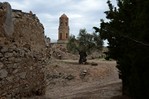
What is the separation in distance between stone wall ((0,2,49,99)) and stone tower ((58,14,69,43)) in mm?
46347

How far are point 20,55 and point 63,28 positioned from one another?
4912 centimetres

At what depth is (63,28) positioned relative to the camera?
199 feet

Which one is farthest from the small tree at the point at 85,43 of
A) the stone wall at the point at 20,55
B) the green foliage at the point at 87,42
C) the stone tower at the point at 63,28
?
the stone wall at the point at 20,55

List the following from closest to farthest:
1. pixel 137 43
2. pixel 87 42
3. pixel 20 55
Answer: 1. pixel 137 43
2. pixel 20 55
3. pixel 87 42

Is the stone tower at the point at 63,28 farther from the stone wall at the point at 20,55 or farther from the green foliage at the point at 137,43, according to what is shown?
the green foliage at the point at 137,43

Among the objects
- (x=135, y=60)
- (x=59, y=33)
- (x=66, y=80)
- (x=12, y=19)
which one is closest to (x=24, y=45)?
(x=12, y=19)

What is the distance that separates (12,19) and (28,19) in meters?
1.07

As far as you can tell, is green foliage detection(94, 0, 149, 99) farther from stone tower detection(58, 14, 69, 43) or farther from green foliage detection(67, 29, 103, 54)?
stone tower detection(58, 14, 69, 43)

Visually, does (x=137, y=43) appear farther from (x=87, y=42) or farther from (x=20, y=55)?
(x=87, y=42)

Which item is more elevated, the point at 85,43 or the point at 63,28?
the point at 63,28

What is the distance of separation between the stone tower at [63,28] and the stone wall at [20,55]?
46.3 meters

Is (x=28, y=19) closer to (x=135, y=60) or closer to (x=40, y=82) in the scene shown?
(x=40, y=82)

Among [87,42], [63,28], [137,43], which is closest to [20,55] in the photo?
[137,43]

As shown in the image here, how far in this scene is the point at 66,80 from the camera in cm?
2678
